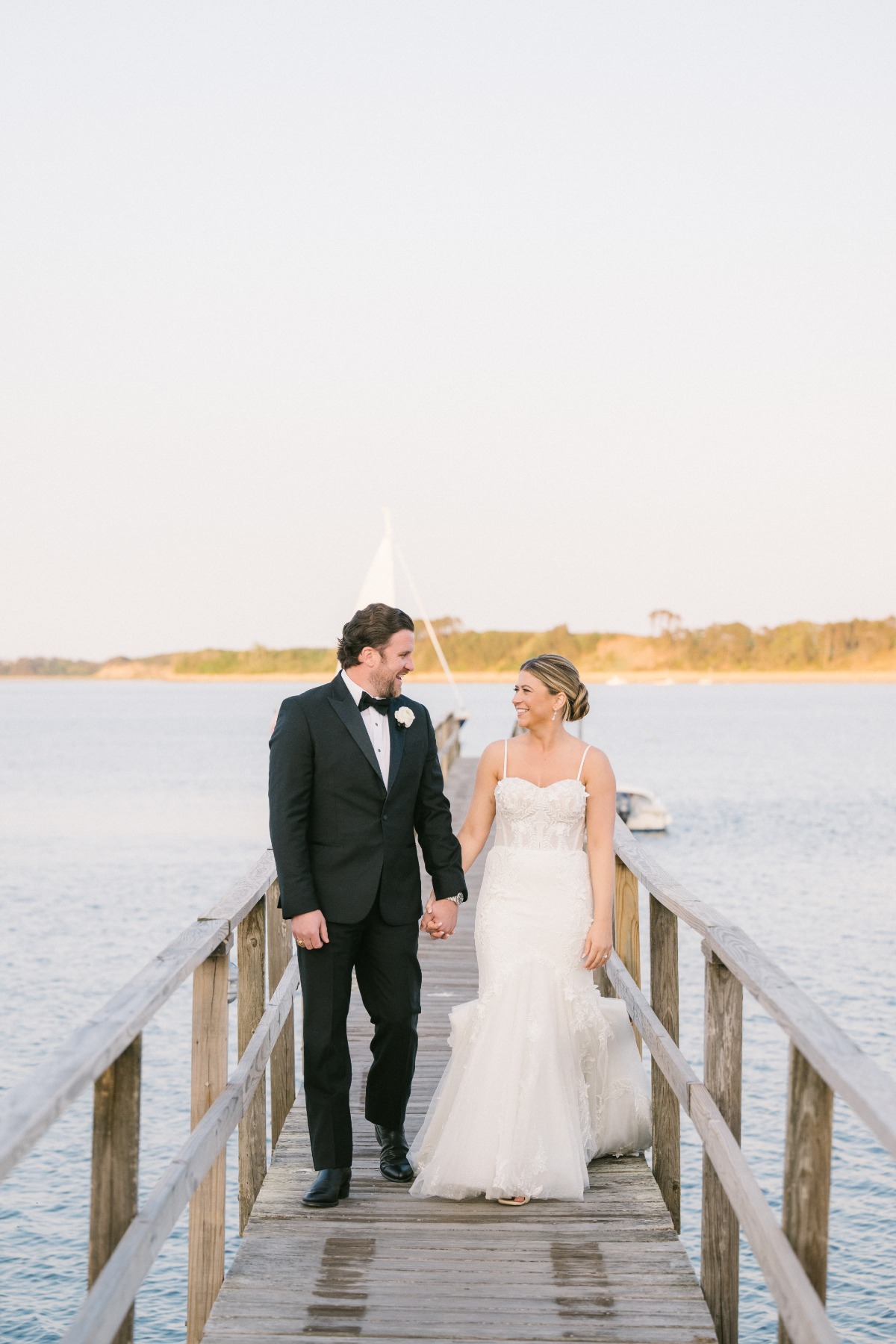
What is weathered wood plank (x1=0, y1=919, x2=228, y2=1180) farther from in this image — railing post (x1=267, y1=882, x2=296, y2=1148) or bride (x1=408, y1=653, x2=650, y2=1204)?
railing post (x1=267, y1=882, x2=296, y2=1148)

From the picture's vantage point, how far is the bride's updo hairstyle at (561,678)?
430 centimetres

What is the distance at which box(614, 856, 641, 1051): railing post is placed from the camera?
5258 mm

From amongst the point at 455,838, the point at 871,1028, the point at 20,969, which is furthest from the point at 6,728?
the point at 455,838

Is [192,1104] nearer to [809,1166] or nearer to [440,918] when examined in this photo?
[440,918]

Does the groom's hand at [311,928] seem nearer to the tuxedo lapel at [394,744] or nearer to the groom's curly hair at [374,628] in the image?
the tuxedo lapel at [394,744]

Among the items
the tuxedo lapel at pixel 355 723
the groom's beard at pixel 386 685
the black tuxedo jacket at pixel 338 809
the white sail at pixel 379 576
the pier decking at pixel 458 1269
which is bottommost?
the pier decking at pixel 458 1269

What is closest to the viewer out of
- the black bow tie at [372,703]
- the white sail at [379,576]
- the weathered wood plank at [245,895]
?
the weathered wood plank at [245,895]

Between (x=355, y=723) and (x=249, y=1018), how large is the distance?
109 cm

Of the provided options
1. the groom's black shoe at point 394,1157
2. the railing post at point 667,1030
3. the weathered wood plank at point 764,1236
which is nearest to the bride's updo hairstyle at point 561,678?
the railing post at point 667,1030

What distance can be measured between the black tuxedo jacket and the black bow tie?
0.03 meters

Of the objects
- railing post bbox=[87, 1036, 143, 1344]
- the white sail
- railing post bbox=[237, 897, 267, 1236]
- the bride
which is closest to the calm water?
railing post bbox=[237, 897, 267, 1236]

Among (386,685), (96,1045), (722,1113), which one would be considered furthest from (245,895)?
(96,1045)

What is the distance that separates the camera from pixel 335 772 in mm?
3994

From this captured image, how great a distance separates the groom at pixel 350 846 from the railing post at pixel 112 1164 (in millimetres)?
1370
